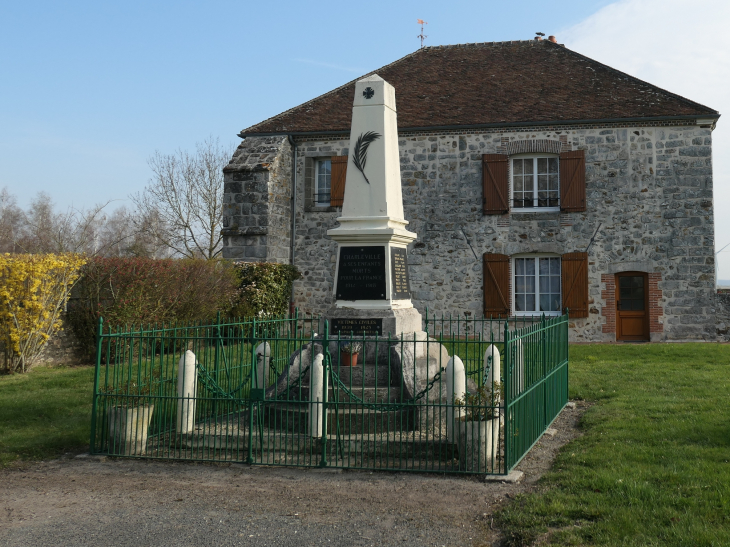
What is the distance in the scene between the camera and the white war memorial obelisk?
7262mm

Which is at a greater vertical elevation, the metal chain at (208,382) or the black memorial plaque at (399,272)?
the black memorial plaque at (399,272)

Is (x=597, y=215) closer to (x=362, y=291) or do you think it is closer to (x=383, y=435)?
(x=362, y=291)

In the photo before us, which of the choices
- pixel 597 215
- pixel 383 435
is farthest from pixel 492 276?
pixel 383 435

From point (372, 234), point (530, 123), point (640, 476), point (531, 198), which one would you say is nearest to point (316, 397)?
point (372, 234)

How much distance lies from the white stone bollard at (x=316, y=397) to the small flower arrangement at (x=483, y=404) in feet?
4.21

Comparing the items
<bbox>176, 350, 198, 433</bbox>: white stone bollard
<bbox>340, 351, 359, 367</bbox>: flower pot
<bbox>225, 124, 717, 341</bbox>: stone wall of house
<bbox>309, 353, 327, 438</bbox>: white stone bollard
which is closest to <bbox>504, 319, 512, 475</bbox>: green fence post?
<bbox>309, 353, 327, 438</bbox>: white stone bollard

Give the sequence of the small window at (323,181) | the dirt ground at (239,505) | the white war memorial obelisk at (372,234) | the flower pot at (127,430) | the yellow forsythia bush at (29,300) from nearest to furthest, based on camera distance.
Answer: the dirt ground at (239,505)
the flower pot at (127,430)
the white war memorial obelisk at (372,234)
the yellow forsythia bush at (29,300)
the small window at (323,181)

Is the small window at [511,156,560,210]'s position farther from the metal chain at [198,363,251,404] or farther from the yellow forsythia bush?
the metal chain at [198,363,251,404]

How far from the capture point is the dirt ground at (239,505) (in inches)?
170

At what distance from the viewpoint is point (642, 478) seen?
5141 mm

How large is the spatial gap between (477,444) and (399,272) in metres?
2.47

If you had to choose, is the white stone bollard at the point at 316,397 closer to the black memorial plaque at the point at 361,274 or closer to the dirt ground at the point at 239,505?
the dirt ground at the point at 239,505

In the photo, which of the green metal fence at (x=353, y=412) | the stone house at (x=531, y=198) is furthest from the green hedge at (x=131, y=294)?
the green metal fence at (x=353, y=412)

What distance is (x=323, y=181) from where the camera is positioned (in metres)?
17.5
